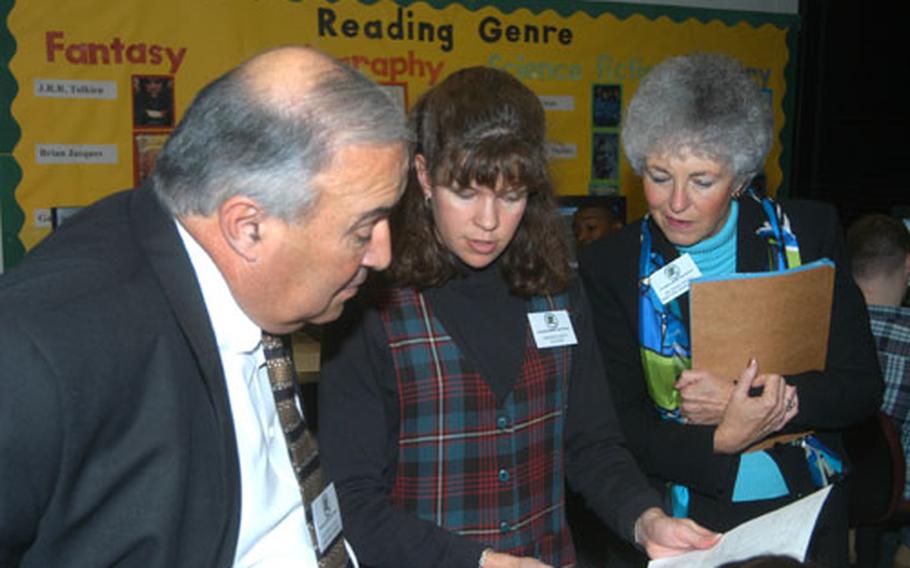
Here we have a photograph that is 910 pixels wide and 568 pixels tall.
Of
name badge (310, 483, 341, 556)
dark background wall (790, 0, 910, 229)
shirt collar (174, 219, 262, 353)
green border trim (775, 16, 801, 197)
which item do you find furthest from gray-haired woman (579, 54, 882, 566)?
dark background wall (790, 0, 910, 229)

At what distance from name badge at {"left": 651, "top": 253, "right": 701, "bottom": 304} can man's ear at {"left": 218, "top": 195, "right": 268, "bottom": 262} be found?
3.31 feet

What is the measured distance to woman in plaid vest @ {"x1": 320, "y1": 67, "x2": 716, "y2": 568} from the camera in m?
1.50

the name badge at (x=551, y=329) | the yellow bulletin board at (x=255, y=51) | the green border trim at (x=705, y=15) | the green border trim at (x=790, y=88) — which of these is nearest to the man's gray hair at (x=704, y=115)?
the name badge at (x=551, y=329)

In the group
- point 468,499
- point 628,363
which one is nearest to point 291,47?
point 468,499

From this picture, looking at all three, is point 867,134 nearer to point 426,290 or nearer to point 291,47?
point 426,290

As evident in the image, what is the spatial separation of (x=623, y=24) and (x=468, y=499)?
13.1 ft

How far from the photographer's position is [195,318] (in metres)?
1.06

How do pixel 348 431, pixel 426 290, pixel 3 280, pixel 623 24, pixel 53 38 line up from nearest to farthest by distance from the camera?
pixel 3 280, pixel 348 431, pixel 426 290, pixel 53 38, pixel 623 24

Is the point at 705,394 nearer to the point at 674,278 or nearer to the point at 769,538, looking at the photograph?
the point at 674,278

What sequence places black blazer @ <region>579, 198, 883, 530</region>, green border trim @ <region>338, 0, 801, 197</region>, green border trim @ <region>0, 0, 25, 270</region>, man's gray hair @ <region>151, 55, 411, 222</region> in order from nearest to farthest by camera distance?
man's gray hair @ <region>151, 55, 411, 222</region>, black blazer @ <region>579, 198, 883, 530</region>, green border trim @ <region>0, 0, 25, 270</region>, green border trim @ <region>338, 0, 801, 197</region>

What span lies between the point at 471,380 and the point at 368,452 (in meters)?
0.23

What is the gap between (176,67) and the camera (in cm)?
411

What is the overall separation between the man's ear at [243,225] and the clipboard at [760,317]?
3.14 feet

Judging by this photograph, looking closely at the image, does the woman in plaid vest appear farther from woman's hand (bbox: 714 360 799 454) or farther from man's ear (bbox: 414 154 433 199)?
woman's hand (bbox: 714 360 799 454)
